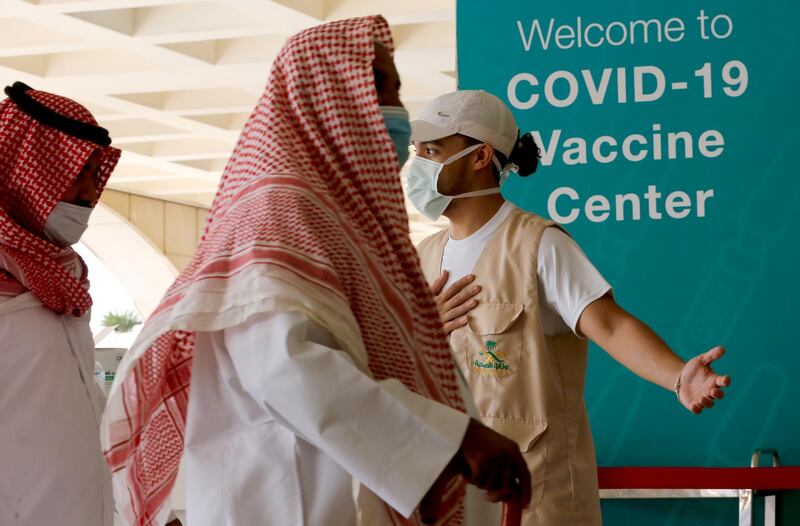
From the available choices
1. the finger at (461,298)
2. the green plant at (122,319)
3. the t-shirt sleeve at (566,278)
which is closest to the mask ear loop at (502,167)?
the t-shirt sleeve at (566,278)

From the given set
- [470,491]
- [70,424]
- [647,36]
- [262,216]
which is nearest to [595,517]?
[470,491]

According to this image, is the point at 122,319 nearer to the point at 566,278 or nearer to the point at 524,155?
the point at 524,155

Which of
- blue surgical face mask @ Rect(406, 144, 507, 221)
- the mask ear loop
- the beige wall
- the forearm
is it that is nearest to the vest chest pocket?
the forearm

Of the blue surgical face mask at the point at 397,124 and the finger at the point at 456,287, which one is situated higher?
the blue surgical face mask at the point at 397,124

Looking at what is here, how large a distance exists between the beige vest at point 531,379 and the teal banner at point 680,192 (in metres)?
1.02

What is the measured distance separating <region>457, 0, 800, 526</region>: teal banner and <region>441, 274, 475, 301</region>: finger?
114 cm

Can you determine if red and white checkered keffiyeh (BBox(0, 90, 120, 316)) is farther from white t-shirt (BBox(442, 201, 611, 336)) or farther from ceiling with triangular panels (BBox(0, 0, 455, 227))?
ceiling with triangular panels (BBox(0, 0, 455, 227))

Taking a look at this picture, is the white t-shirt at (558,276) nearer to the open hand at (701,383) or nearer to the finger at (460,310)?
the finger at (460,310)

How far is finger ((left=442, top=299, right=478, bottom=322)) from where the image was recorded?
314 cm

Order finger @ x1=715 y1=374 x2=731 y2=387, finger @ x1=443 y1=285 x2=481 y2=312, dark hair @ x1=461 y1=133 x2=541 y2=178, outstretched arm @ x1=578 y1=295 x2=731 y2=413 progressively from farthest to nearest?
dark hair @ x1=461 y1=133 x2=541 y2=178
finger @ x1=443 y1=285 x2=481 y2=312
outstretched arm @ x1=578 y1=295 x2=731 y2=413
finger @ x1=715 y1=374 x2=731 y2=387

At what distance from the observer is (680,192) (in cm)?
418

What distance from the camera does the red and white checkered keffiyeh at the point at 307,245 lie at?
1854mm

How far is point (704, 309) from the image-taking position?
13.6 ft

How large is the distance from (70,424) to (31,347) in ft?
0.73
